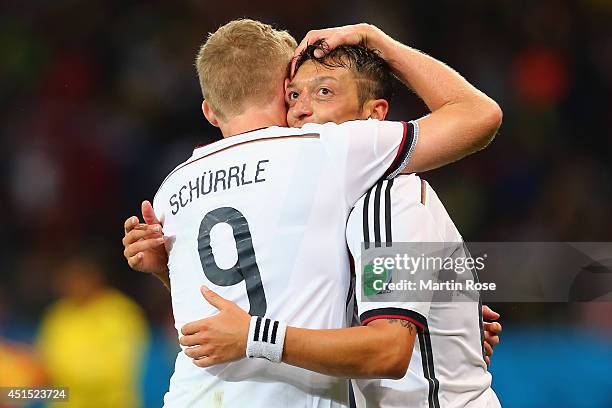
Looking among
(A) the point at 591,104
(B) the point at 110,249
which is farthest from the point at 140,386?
(A) the point at 591,104

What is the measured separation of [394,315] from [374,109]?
973 mm

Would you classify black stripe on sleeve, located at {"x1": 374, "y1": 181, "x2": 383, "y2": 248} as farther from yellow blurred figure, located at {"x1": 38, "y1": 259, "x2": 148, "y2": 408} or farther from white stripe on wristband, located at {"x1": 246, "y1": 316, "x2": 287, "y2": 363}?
yellow blurred figure, located at {"x1": 38, "y1": 259, "x2": 148, "y2": 408}

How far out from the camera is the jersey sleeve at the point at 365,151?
2699 mm

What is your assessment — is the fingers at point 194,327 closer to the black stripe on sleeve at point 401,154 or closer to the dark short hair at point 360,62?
the black stripe on sleeve at point 401,154

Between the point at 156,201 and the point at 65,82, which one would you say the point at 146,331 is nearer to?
the point at 65,82

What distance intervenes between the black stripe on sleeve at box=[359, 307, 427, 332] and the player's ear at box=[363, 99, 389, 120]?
3.00 feet

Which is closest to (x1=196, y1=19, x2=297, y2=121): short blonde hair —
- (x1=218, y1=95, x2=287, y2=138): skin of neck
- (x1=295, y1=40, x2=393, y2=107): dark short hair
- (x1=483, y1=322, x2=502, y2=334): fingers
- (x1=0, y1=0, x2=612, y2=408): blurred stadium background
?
(x1=218, y1=95, x2=287, y2=138): skin of neck

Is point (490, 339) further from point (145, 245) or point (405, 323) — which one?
point (145, 245)

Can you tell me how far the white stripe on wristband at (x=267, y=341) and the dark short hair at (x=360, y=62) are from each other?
3.41 ft

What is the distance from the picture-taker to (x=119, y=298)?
279 inches

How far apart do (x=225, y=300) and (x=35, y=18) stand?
7320mm

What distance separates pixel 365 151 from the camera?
8.89ft

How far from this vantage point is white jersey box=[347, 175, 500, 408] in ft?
8.57

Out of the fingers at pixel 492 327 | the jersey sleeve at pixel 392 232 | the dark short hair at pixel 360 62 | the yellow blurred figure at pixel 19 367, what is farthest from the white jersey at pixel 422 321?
the yellow blurred figure at pixel 19 367
